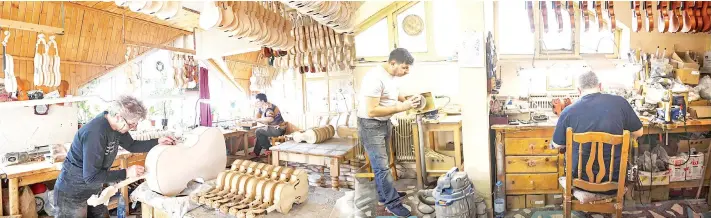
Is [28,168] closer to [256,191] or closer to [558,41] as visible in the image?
[256,191]

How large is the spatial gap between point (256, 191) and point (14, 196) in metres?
2.17

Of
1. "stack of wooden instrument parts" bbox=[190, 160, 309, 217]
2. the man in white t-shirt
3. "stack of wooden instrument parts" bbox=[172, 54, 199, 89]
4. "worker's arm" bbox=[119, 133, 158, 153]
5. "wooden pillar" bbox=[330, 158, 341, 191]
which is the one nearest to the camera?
"stack of wooden instrument parts" bbox=[190, 160, 309, 217]

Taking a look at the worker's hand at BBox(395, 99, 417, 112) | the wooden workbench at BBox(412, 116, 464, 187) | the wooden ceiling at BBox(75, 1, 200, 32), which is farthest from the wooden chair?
the wooden ceiling at BBox(75, 1, 200, 32)

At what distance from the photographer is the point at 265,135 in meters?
3.64

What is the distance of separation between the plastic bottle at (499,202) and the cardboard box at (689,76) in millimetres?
1862

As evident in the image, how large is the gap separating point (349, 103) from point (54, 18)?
2.64m

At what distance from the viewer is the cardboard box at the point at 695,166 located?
304 cm

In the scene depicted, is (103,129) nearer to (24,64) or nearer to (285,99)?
(285,99)

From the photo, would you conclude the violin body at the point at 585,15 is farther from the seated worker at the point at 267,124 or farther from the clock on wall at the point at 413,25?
the seated worker at the point at 267,124

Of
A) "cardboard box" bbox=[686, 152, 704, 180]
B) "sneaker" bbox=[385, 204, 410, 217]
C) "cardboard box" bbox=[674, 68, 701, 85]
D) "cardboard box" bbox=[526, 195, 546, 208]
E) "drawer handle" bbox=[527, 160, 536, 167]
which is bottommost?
"cardboard box" bbox=[526, 195, 546, 208]

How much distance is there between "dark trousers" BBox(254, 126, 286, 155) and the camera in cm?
320

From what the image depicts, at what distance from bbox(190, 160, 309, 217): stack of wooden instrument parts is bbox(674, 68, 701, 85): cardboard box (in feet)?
10.8

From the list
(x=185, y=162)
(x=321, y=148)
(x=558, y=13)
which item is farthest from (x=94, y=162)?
(x=558, y=13)

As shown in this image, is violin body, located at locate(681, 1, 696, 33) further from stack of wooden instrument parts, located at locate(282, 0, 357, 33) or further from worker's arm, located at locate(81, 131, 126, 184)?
worker's arm, located at locate(81, 131, 126, 184)
